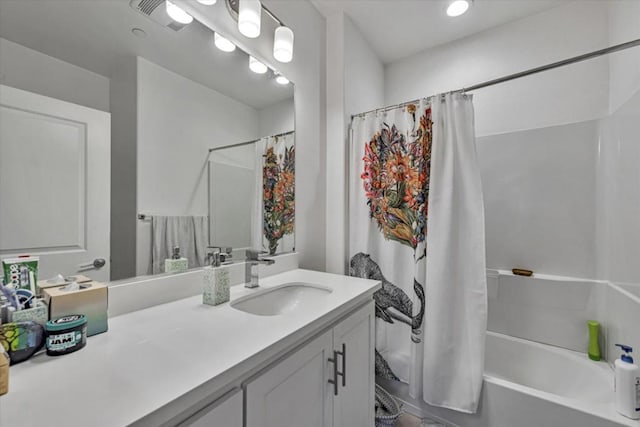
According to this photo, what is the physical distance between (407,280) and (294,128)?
3.65 ft

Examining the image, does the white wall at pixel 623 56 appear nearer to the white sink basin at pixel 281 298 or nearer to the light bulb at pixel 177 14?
the white sink basin at pixel 281 298

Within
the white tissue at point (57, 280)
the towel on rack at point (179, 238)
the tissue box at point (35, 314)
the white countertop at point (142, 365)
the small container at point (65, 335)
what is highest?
the towel on rack at point (179, 238)

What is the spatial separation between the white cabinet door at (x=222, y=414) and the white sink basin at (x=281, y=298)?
437mm

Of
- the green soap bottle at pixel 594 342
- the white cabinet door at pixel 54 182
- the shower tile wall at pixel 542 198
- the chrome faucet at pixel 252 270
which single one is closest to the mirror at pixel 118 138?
the white cabinet door at pixel 54 182

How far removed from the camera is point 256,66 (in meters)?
1.32

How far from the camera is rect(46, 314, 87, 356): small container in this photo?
56 centimetres

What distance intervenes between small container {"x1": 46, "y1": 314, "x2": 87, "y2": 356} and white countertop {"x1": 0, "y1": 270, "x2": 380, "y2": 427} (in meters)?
0.02

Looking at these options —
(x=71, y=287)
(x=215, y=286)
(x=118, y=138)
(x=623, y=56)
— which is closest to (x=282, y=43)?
(x=118, y=138)

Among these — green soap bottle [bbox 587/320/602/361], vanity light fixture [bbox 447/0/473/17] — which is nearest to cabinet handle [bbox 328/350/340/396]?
green soap bottle [bbox 587/320/602/361]

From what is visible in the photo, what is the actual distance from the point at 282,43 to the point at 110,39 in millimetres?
737

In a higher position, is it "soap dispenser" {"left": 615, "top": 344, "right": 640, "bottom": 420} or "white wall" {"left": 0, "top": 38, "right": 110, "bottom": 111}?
"white wall" {"left": 0, "top": 38, "right": 110, "bottom": 111}

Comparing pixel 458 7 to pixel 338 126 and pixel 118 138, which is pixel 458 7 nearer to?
pixel 338 126

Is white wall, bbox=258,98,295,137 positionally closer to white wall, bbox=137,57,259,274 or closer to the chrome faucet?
white wall, bbox=137,57,259,274

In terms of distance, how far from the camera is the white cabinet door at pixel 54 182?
25.8 inches
